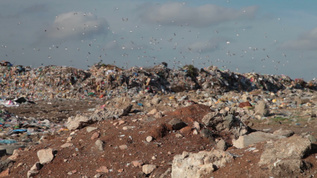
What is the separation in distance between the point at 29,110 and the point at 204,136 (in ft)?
26.6

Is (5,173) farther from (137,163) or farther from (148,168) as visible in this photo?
(148,168)

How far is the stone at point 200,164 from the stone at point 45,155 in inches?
103

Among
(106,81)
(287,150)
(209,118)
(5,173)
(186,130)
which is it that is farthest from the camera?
(106,81)

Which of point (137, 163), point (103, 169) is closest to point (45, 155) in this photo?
point (103, 169)

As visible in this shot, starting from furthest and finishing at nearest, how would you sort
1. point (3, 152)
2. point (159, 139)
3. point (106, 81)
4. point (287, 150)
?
point (106, 81)
point (3, 152)
point (159, 139)
point (287, 150)

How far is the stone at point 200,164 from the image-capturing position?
12.0 feet

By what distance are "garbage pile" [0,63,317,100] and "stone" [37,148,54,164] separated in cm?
1002

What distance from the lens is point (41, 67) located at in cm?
1858

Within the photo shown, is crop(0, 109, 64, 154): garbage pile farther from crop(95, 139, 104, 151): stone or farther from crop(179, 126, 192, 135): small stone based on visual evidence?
crop(179, 126, 192, 135): small stone

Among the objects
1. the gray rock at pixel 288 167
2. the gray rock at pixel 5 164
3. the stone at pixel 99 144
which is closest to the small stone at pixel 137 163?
the stone at pixel 99 144

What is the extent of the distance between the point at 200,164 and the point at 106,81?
13.2m

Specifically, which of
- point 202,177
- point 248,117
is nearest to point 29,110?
point 248,117

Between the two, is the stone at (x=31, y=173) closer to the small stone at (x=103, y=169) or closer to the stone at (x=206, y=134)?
the small stone at (x=103, y=169)

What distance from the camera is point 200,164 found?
12.3ft
